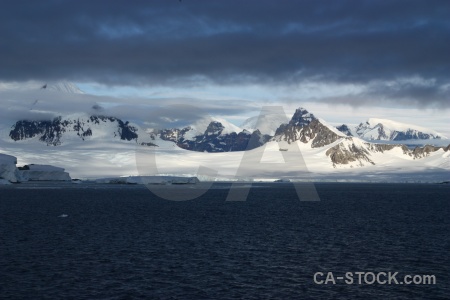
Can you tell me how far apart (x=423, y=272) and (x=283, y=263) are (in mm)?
14485

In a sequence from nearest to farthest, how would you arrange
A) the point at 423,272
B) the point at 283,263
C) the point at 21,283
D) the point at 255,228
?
the point at 21,283 → the point at 423,272 → the point at 283,263 → the point at 255,228

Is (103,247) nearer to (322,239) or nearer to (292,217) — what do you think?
(322,239)

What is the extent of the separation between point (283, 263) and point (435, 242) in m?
28.6

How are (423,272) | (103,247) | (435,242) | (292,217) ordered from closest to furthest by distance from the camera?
(423,272) → (103,247) → (435,242) → (292,217)

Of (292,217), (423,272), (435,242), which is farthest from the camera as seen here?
(292,217)

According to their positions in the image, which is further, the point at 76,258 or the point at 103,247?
the point at 103,247

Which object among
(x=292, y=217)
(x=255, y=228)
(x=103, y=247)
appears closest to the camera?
(x=103, y=247)

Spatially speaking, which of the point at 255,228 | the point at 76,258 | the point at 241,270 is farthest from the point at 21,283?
the point at 255,228

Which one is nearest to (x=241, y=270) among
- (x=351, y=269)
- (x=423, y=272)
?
(x=351, y=269)

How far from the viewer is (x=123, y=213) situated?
130625 millimetres

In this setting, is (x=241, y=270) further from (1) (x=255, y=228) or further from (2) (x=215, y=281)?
(1) (x=255, y=228)

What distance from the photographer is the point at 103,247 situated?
243 feet

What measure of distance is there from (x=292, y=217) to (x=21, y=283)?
78.3m

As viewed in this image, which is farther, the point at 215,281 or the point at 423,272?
the point at 423,272
